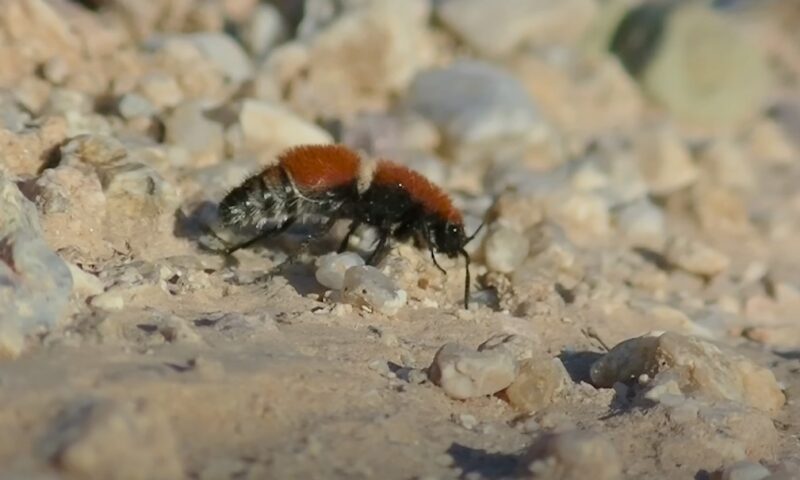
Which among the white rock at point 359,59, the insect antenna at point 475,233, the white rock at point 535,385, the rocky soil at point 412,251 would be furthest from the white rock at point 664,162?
the white rock at point 535,385

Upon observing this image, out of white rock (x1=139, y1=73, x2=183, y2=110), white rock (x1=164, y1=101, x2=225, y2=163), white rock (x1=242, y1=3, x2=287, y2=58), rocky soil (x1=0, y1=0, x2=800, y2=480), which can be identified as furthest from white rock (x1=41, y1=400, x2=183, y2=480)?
white rock (x1=242, y1=3, x2=287, y2=58)

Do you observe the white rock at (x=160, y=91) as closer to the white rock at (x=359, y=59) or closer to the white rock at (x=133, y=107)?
the white rock at (x=133, y=107)

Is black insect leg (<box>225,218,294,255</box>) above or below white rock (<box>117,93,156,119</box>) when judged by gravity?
below

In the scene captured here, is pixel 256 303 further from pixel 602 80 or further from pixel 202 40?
pixel 602 80

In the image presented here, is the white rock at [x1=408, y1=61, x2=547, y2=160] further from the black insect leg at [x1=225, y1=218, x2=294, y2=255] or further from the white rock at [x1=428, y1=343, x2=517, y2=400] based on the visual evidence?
the white rock at [x1=428, y1=343, x2=517, y2=400]

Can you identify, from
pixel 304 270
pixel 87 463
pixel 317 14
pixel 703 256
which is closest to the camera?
pixel 87 463

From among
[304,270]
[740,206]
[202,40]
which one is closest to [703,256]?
[740,206]
